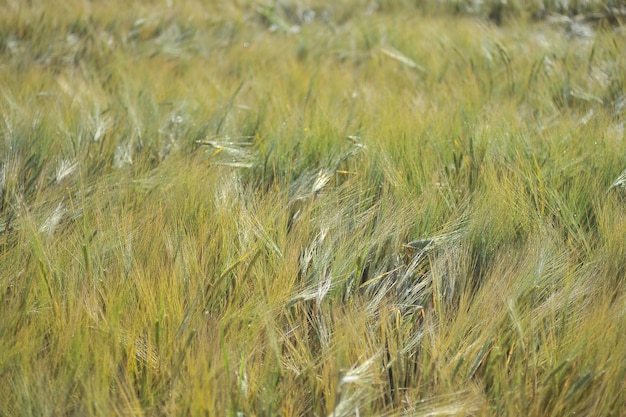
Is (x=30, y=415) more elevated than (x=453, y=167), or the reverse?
(x=453, y=167)

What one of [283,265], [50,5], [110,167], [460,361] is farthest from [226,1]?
[460,361]

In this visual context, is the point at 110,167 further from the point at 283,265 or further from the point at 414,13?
the point at 414,13

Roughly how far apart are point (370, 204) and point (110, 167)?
800mm

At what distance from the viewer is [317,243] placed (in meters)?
1.27

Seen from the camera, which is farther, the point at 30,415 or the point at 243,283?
the point at 243,283

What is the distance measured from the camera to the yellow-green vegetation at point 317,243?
96cm

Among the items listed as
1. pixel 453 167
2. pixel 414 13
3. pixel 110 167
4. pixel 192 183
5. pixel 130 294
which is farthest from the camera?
pixel 414 13

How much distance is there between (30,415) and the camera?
0.89m

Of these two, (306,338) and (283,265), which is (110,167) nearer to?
(283,265)

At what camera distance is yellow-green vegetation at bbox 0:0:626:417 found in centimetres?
96

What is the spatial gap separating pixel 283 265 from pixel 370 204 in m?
0.40

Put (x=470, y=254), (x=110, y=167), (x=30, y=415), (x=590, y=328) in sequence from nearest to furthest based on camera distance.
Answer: (x=30, y=415)
(x=590, y=328)
(x=470, y=254)
(x=110, y=167)

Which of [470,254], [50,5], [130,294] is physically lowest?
[50,5]

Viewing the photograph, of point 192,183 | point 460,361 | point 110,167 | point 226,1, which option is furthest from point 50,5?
point 460,361
